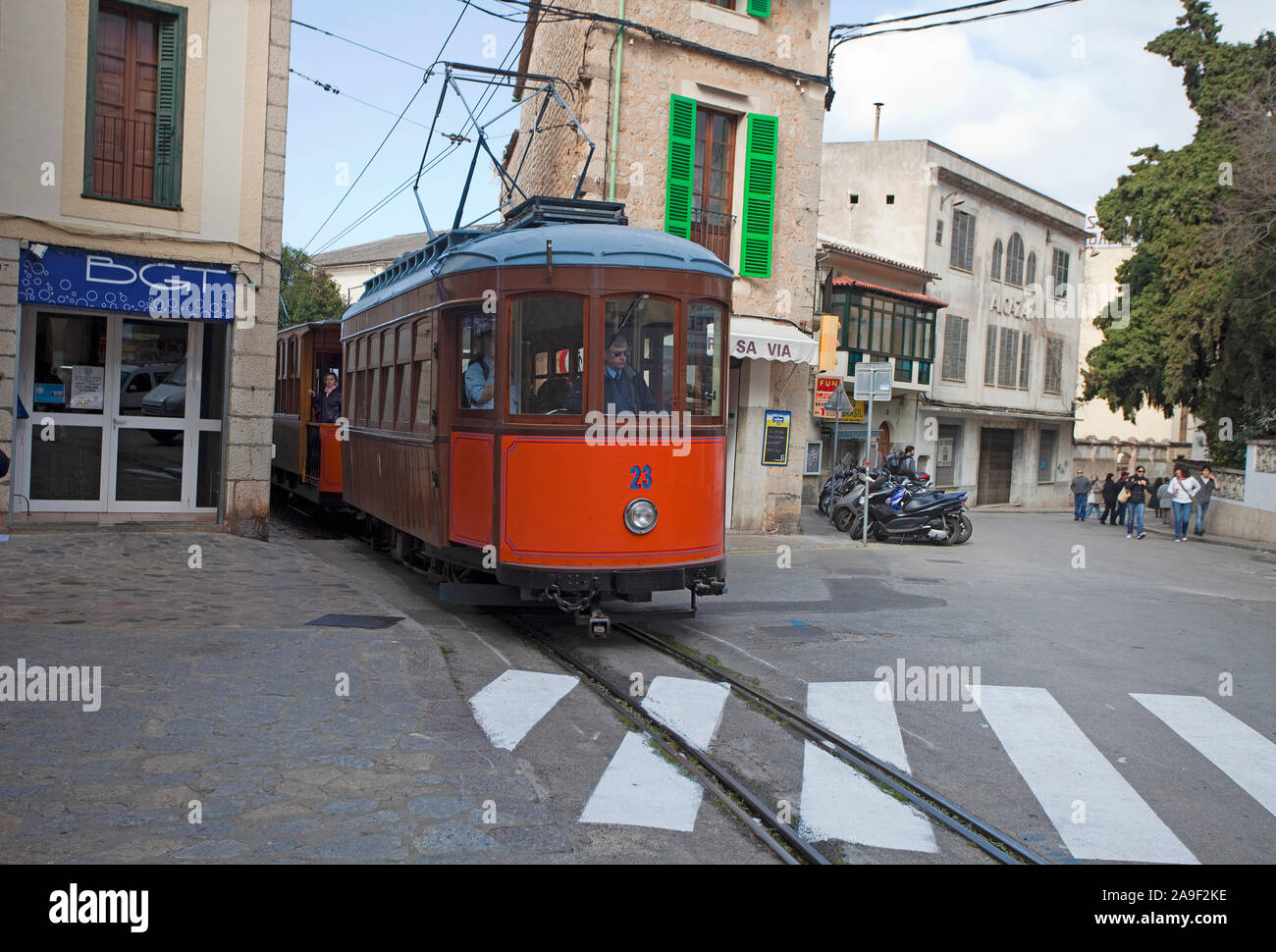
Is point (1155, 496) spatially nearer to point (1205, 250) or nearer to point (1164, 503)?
point (1164, 503)

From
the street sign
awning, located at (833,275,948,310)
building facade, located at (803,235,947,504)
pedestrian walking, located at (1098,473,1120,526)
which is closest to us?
the street sign

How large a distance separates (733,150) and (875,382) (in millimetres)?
4554

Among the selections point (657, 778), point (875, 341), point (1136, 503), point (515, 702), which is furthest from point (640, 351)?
point (875, 341)

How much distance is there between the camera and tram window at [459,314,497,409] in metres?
8.70

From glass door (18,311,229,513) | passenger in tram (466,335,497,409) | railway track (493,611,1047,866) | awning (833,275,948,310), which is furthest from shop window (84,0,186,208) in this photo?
awning (833,275,948,310)

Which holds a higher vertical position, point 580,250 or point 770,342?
point 770,342

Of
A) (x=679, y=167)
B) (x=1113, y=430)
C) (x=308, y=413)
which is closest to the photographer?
(x=308, y=413)

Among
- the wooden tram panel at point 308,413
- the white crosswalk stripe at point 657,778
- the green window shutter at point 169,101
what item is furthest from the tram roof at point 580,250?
the wooden tram panel at point 308,413

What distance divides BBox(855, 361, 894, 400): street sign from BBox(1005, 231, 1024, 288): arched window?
1981cm

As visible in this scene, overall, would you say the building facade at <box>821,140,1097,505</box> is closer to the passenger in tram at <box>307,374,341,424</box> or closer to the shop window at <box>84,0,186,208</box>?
the passenger in tram at <box>307,374,341,424</box>

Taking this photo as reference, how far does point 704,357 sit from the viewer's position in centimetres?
887

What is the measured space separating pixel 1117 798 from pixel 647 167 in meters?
13.7
